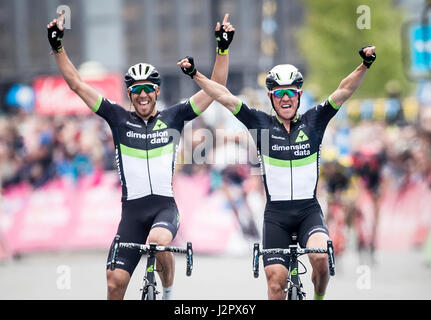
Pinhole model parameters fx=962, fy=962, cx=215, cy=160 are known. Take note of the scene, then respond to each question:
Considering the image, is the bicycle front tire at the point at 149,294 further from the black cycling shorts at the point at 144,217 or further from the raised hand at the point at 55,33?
the raised hand at the point at 55,33

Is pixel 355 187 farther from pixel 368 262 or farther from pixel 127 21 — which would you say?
pixel 127 21

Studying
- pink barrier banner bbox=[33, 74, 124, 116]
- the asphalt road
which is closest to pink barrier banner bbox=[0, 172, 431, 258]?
the asphalt road

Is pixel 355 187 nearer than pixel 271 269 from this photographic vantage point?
No

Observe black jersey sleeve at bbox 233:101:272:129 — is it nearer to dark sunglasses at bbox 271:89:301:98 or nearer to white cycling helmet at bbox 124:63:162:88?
dark sunglasses at bbox 271:89:301:98

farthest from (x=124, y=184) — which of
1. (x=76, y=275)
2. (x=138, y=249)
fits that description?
(x=76, y=275)

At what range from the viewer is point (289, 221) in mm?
8484

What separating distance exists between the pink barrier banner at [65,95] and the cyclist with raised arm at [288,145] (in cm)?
1823

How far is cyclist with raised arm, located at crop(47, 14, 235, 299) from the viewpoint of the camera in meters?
8.58

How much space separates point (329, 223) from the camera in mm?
14945

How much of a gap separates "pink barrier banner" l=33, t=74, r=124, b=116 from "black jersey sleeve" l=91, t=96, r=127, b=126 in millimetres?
17817

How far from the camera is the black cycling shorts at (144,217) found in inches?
334

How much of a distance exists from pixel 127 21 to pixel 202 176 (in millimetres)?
45690

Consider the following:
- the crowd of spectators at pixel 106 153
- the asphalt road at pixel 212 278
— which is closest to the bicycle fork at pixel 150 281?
the asphalt road at pixel 212 278

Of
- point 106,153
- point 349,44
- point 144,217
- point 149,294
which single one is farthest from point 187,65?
point 349,44
